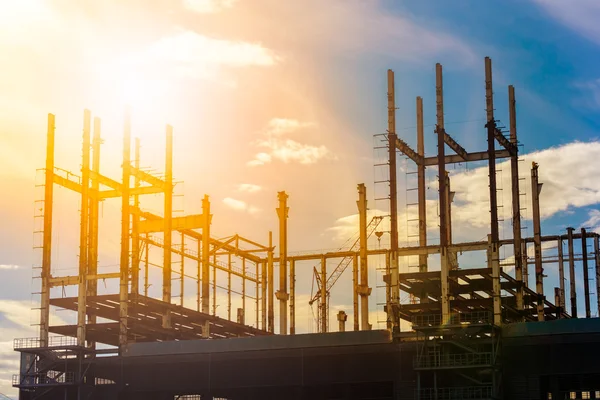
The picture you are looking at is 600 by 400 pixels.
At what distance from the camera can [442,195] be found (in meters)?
79.7

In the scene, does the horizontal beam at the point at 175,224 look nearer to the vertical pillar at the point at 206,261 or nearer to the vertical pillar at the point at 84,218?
the vertical pillar at the point at 206,261

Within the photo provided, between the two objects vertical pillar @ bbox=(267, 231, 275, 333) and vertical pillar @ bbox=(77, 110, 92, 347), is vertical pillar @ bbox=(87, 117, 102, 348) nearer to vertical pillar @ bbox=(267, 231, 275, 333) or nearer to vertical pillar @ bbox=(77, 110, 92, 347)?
vertical pillar @ bbox=(77, 110, 92, 347)

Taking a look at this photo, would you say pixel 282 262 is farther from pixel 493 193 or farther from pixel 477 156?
pixel 493 193

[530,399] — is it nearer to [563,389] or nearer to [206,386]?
[563,389]

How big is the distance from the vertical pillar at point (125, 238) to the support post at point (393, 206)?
2615 centimetres

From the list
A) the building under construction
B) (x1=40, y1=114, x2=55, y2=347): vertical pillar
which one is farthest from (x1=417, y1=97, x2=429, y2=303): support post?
(x1=40, y1=114, x2=55, y2=347): vertical pillar

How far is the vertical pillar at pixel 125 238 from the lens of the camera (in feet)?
298

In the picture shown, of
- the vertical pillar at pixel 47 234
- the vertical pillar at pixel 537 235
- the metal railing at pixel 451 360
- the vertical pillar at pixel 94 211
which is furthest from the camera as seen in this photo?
the vertical pillar at pixel 94 211

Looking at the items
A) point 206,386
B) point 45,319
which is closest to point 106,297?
point 45,319

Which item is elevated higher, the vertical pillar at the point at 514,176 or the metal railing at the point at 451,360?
the vertical pillar at the point at 514,176

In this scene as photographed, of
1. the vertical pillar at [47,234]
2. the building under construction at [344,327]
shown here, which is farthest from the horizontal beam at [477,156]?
the vertical pillar at [47,234]

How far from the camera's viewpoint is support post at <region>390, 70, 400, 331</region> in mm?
77625

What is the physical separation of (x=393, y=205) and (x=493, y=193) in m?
8.54

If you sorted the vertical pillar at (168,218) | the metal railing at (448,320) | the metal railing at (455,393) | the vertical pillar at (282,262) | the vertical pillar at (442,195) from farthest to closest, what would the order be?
the vertical pillar at (282,262) → the vertical pillar at (168,218) → the vertical pillar at (442,195) → the metal railing at (448,320) → the metal railing at (455,393)
